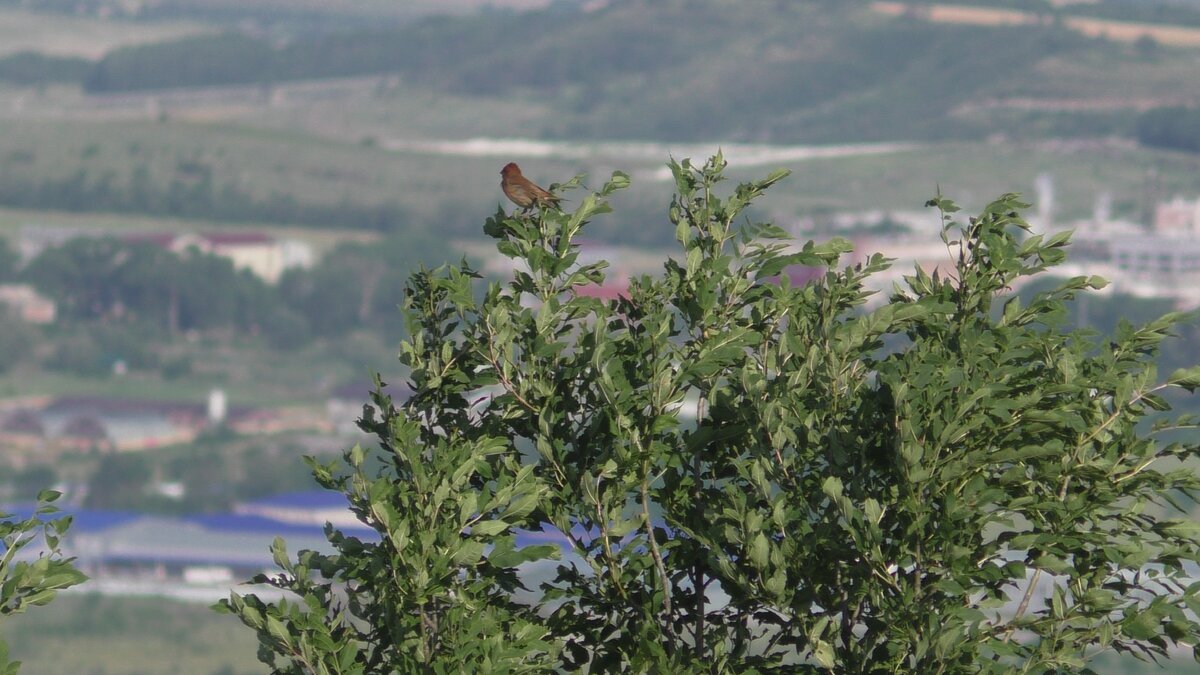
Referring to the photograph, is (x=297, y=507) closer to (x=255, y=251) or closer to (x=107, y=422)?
(x=107, y=422)

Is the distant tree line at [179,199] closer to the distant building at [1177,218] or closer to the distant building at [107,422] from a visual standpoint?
the distant building at [107,422]

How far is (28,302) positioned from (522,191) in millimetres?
163081

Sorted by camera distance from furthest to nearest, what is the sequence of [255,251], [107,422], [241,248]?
[241,248]
[255,251]
[107,422]

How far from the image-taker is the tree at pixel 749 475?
22.5 ft

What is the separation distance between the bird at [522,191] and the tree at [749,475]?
511 mm

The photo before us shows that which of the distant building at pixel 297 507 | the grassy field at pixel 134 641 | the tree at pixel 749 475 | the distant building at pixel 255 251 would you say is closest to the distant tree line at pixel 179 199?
the distant building at pixel 255 251

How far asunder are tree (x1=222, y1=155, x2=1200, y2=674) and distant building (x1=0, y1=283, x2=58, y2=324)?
158 meters

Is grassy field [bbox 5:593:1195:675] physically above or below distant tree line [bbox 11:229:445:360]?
below

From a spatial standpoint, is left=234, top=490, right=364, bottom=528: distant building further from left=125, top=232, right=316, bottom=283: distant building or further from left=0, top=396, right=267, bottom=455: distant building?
left=125, top=232, right=316, bottom=283: distant building

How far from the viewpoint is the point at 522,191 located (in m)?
8.95

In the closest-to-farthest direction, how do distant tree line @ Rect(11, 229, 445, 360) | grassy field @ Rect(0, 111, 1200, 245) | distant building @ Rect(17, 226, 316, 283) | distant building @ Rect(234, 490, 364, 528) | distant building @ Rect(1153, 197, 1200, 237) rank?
distant building @ Rect(234, 490, 364, 528)
distant tree line @ Rect(11, 229, 445, 360)
distant building @ Rect(17, 226, 316, 283)
distant building @ Rect(1153, 197, 1200, 237)
grassy field @ Rect(0, 111, 1200, 245)

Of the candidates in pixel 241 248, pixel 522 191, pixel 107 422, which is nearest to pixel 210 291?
pixel 241 248

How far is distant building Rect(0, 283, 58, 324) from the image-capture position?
531 ft

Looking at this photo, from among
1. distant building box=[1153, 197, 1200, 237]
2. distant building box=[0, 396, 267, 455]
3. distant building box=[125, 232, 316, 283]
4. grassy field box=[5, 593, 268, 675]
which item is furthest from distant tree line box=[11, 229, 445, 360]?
grassy field box=[5, 593, 268, 675]
